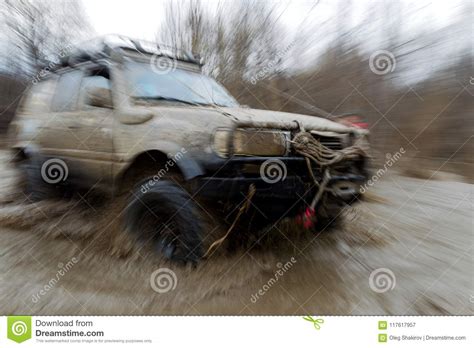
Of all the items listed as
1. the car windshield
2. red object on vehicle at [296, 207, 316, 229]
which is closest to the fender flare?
the car windshield

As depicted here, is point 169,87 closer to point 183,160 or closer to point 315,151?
point 183,160

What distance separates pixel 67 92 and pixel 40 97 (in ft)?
1.57

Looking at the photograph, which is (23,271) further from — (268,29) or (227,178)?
(268,29)

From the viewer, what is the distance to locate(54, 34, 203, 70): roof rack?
9.73 ft

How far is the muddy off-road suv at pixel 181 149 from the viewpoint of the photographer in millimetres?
2322

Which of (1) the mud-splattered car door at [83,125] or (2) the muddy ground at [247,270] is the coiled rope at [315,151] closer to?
(2) the muddy ground at [247,270]

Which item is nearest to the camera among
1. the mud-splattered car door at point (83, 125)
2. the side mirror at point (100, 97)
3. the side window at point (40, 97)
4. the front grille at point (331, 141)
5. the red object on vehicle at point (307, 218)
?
the red object on vehicle at point (307, 218)

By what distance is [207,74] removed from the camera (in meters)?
3.43

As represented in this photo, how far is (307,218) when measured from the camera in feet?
8.43

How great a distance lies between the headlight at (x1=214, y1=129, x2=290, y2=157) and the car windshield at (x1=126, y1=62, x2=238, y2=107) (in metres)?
0.68

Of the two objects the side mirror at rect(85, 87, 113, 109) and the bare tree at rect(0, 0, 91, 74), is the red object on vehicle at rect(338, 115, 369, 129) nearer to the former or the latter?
the side mirror at rect(85, 87, 113, 109)

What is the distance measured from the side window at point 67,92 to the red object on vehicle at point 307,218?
7.32ft

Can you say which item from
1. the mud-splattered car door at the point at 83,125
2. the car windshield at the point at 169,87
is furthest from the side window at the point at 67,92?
the car windshield at the point at 169,87

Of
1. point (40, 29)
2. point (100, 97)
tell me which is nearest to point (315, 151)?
point (100, 97)
